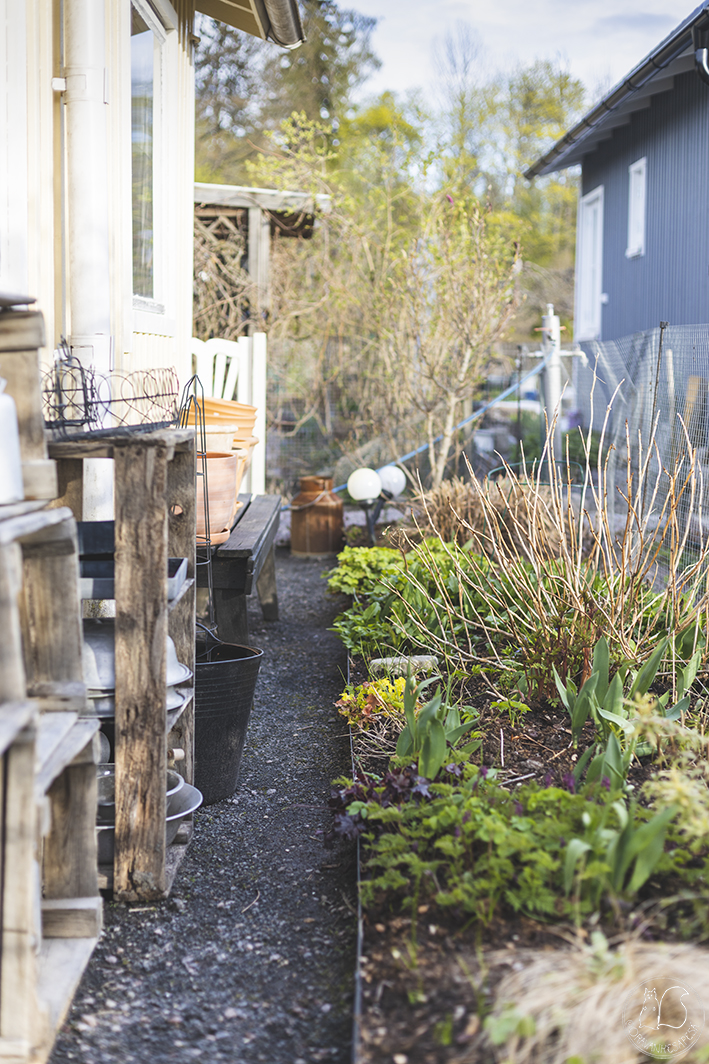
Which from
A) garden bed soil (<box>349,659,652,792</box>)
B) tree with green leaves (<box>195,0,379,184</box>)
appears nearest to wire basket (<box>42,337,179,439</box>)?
garden bed soil (<box>349,659,652,792</box>)

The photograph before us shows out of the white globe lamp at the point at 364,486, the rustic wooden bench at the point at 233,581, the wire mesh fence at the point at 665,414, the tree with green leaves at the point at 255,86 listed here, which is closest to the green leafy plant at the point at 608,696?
the wire mesh fence at the point at 665,414

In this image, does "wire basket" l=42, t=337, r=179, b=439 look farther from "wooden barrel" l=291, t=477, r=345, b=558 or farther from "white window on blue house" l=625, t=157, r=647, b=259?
"white window on blue house" l=625, t=157, r=647, b=259

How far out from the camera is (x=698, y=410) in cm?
510

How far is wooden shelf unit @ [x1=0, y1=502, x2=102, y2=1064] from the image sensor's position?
162 cm

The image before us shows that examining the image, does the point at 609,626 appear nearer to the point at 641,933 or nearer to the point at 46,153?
the point at 641,933

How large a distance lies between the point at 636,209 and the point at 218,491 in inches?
381

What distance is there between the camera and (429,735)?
250 centimetres

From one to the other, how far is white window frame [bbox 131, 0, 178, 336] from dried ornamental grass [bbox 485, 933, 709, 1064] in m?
3.09

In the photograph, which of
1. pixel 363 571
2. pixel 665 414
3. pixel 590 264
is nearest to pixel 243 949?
pixel 363 571

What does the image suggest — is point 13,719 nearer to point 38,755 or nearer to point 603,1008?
point 38,755

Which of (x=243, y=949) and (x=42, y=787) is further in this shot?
(x=243, y=949)

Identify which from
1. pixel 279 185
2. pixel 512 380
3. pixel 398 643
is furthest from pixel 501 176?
pixel 398 643

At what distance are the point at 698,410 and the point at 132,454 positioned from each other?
3828mm

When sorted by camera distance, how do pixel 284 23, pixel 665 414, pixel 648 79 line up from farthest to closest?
pixel 648 79 < pixel 665 414 < pixel 284 23
